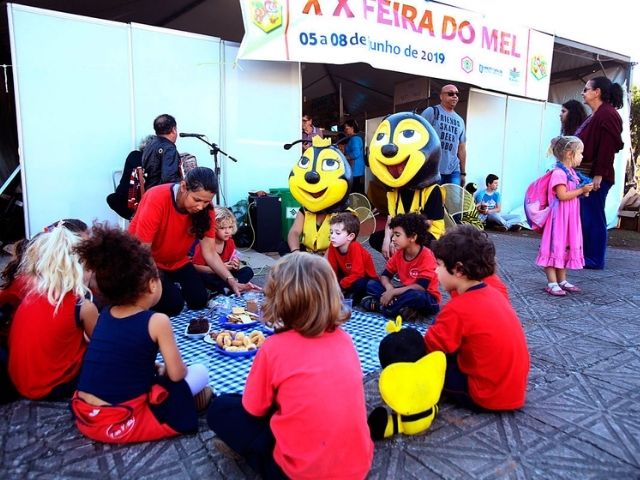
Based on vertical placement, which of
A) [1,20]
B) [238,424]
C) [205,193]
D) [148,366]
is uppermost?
[1,20]

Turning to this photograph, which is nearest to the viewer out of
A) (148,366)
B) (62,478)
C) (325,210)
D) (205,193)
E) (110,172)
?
(62,478)

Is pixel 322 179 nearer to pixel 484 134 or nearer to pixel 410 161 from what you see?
pixel 410 161

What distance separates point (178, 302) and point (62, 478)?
185 centimetres

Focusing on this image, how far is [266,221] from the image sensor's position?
6.04 m

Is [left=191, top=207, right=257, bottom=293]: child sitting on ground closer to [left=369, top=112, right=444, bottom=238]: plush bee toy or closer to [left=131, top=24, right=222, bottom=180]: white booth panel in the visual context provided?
[left=369, top=112, right=444, bottom=238]: plush bee toy

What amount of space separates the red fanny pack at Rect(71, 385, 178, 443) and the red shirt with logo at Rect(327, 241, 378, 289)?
219 cm

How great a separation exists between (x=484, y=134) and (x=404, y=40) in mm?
3080

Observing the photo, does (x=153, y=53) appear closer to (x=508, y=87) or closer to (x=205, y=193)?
(x=205, y=193)

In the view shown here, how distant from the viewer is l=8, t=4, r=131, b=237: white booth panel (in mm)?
5121

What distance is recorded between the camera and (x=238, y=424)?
166 centimetres

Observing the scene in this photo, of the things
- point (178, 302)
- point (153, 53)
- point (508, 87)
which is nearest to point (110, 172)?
point (153, 53)

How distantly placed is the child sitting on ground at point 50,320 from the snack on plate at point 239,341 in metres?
0.79

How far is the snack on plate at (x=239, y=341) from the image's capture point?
271cm

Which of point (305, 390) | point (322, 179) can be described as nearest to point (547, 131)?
point (322, 179)
